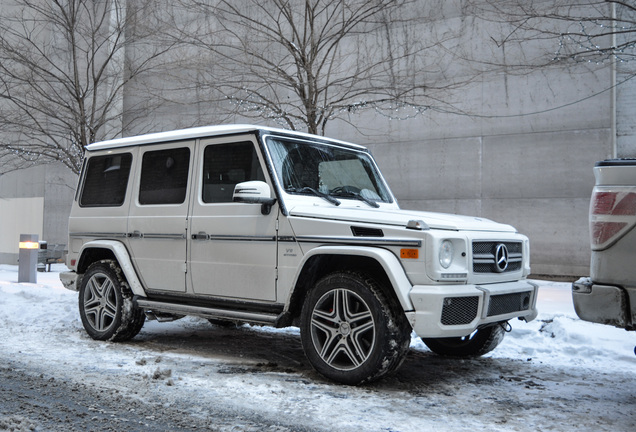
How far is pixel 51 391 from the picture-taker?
4.84 m

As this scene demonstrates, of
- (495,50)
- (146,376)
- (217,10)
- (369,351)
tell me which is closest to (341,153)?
(369,351)

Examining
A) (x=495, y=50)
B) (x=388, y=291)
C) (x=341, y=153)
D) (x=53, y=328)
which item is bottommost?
(x=53, y=328)

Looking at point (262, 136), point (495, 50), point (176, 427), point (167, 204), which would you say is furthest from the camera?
point (495, 50)

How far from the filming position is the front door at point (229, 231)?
5801 millimetres

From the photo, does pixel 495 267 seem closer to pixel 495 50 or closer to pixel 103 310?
pixel 103 310

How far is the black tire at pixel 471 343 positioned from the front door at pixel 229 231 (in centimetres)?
176

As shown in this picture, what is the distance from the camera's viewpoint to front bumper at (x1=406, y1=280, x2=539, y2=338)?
4.79 meters

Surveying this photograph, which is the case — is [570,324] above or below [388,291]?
below

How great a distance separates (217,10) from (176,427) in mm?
9019

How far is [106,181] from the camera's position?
7.48 m

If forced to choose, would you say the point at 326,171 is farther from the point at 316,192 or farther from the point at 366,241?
the point at 366,241

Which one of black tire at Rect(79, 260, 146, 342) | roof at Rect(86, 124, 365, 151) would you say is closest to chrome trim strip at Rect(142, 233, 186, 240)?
black tire at Rect(79, 260, 146, 342)

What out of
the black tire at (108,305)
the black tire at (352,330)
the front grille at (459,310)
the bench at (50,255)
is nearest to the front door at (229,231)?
the black tire at (352,330)

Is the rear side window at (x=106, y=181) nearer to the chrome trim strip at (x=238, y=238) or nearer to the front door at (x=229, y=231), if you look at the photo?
the front door at (x=229, y=231)
